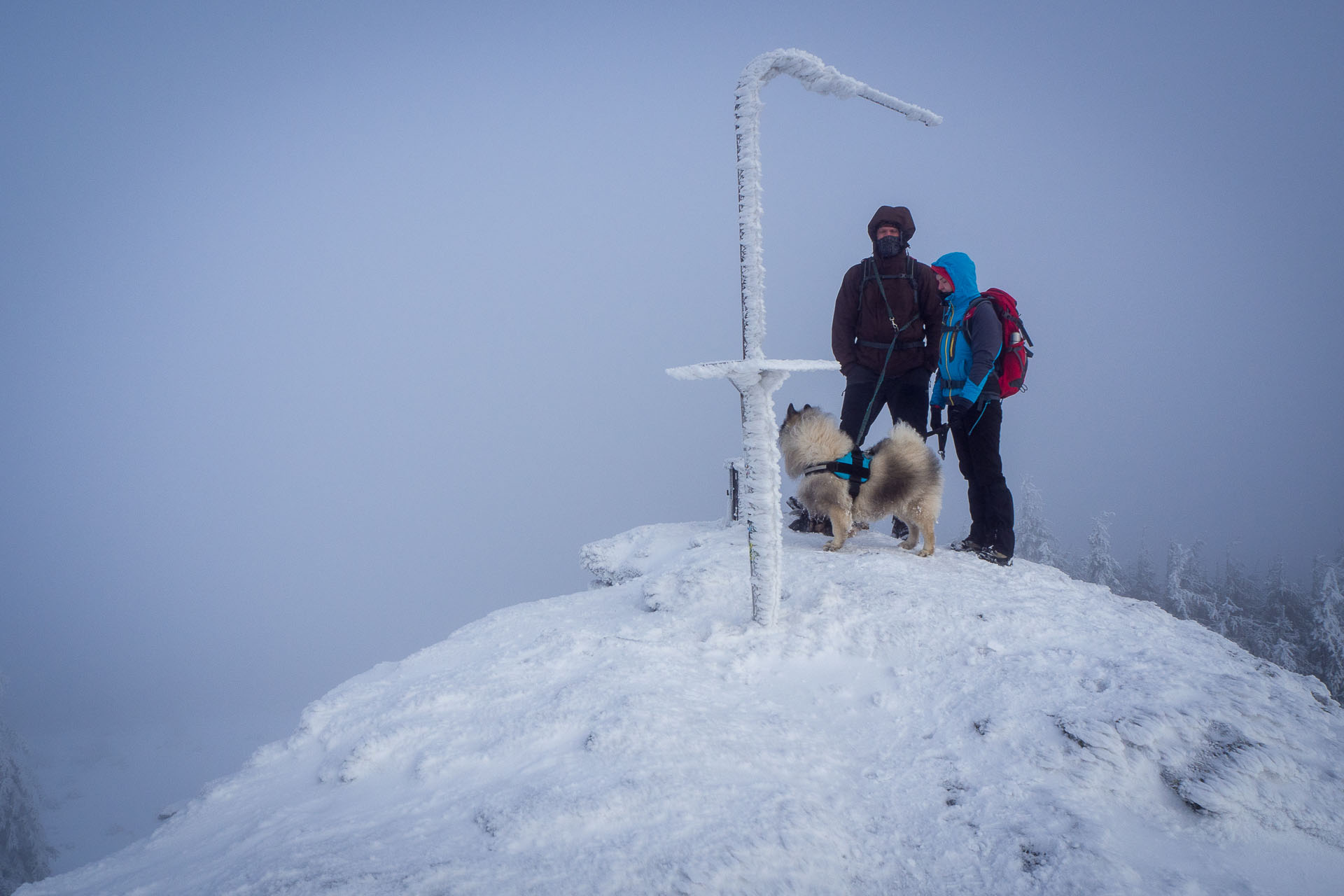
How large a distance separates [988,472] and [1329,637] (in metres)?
16.2

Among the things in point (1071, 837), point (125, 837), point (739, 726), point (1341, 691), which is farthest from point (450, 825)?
point (125, 837)

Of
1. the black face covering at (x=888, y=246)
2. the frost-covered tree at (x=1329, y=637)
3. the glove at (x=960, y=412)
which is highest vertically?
the black face covering at (x=888, y=246)

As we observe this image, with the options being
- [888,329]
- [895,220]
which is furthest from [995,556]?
[895,220]

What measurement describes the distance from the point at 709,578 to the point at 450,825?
10.5 feet

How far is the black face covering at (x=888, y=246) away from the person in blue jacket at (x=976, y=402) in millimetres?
674

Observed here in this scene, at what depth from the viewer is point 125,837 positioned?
25750mm

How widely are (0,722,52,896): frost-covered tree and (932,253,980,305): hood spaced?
79.1 ft

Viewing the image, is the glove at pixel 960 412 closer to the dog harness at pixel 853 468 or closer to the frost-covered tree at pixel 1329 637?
the dog harness at pixel 853 468

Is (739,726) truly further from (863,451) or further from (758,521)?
(863,451)

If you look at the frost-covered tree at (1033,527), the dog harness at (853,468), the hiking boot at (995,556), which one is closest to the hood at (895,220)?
the dog harness at (853,468)

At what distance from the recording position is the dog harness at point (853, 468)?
6012 mm

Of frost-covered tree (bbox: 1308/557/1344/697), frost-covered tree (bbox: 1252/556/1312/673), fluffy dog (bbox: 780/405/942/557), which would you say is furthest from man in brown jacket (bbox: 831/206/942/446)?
frost-covered tree (bbox: 1252/556/1312/673)

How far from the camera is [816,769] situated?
9.80 ft

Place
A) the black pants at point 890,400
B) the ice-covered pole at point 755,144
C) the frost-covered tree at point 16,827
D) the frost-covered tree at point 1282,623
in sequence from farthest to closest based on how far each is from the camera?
the frost-covered tree at point 1282,623, the frost-covered tree at point 16,827, the black pants at point 890,400, the ice-covered pole at point 755,144
